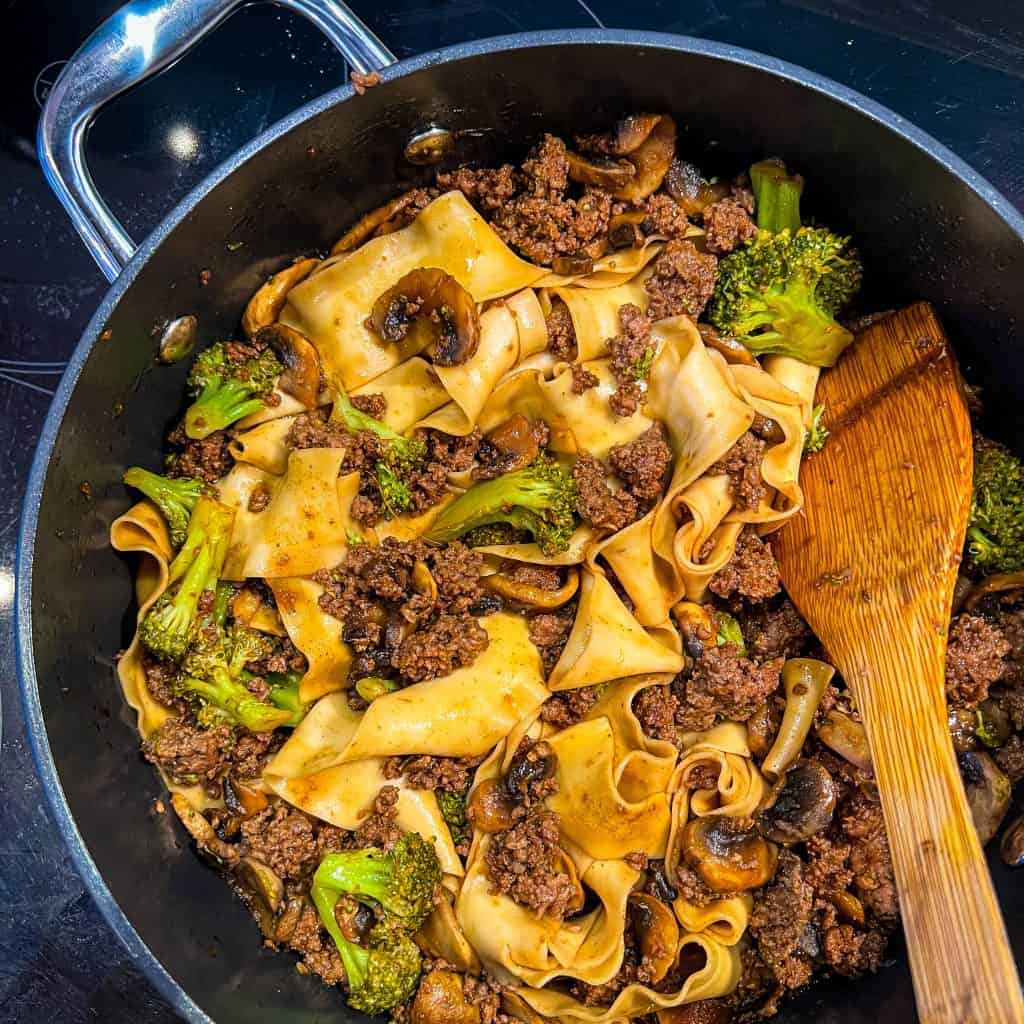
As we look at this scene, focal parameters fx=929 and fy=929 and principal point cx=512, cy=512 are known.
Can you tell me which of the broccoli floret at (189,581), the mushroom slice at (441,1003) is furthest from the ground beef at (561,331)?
the mushroom slice at (441,1003)

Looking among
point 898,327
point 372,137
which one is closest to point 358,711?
point 372,137

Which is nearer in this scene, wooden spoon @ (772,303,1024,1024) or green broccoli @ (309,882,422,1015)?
wooden spoon @ (772,303,1024,1024)

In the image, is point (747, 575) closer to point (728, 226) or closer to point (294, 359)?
point (728, 226)

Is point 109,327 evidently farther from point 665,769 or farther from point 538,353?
point 665,769

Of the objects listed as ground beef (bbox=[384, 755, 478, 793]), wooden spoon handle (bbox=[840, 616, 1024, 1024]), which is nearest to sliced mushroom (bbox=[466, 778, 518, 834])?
ground beef (bbox=[384, 755, 478, 793])

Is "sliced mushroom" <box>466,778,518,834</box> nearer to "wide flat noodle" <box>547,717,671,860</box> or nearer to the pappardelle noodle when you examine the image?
the pappardelle noodle
